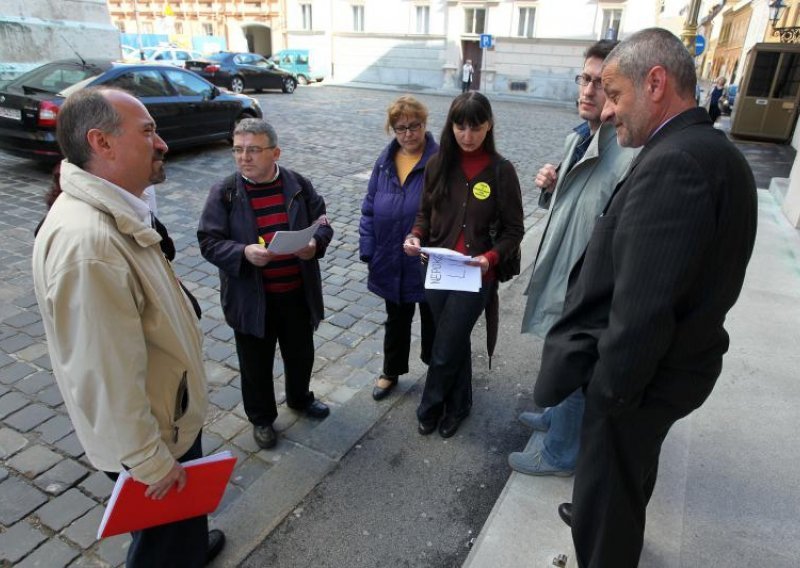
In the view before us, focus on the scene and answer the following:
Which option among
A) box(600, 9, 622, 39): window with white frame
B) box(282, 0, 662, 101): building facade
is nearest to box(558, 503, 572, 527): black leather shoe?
box(282, 0, 662, 101): building facade

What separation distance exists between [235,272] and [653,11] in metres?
31.0

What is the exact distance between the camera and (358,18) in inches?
1345

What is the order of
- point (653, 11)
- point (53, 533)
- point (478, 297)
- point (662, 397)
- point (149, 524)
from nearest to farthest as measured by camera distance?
point (662, 397)
point (149, 524)
point (53, 533)
point (478, 297)
point (653, 11)

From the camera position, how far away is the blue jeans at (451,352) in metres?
2.99

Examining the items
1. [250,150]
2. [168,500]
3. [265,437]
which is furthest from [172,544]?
[250,150]

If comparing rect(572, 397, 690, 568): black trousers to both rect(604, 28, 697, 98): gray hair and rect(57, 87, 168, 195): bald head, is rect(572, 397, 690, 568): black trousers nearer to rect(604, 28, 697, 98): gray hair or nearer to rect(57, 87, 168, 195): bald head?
rect(604, 28, 697, 98): gray hair

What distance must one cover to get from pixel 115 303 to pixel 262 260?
3.55ft

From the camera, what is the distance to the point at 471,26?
3123cm

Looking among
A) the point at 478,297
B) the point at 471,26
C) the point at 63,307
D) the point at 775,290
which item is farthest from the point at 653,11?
the point at 63,307

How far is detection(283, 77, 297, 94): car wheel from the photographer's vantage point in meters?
23.9

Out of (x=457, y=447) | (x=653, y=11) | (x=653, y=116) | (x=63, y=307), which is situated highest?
(x=653, y=11)

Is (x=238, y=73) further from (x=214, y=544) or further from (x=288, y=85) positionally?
(x=214, y=544)

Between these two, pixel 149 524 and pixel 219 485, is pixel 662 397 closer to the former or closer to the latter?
pixel 219 485

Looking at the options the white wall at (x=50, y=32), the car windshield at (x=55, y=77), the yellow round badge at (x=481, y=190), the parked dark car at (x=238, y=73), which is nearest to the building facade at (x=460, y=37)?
the parked dark car at (x=238, y=73)
